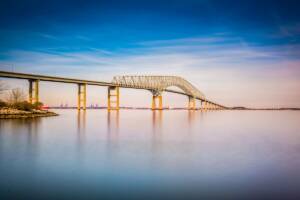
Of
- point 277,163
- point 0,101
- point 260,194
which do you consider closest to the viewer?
point 260,194

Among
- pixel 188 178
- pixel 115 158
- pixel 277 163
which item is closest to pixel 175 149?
pixel 115 158

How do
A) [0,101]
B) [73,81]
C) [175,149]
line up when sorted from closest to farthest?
[175,149] → [0,101] → [73,81]

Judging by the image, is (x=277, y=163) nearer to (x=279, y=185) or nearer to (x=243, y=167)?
(x=243, y=167)

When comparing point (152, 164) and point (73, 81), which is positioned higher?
point (73, 81)

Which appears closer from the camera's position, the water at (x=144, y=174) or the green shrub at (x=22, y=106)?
the water at (x=144, y=174)

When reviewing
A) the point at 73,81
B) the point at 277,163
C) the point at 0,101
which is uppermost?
the point at 73,81

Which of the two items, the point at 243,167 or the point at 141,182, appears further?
the point at 243,167

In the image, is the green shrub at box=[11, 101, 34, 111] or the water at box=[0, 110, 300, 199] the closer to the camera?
the water at box=[0, 110, 300, 199]

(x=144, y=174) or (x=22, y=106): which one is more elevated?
(x=22, y=106)

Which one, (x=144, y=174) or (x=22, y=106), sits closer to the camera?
(x=144, y=174)

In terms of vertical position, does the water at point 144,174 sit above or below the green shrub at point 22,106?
below

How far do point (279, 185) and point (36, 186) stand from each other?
654 cm

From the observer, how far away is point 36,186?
7727mm

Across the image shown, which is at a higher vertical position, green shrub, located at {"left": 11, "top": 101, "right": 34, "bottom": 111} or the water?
green shrub, located at {"left": 11, "top": 101, "right": 34, "bottom": 111}
